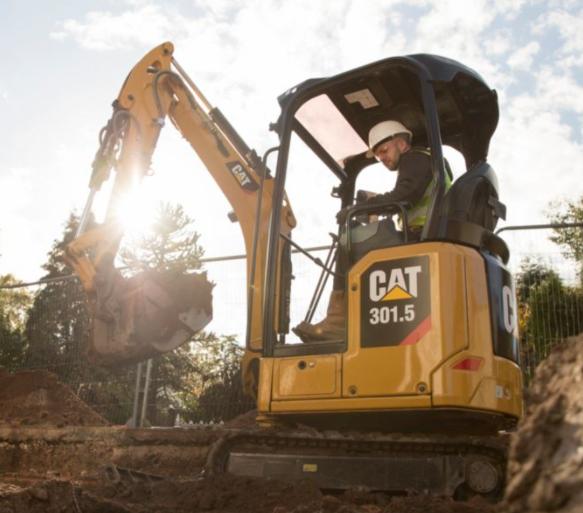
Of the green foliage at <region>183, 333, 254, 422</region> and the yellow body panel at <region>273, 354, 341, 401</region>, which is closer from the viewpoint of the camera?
the yellow body panel at <region>273, 354, 341, 401</region>

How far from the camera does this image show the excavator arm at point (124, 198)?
6.78 m

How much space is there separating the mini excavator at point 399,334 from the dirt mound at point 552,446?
275 centimetres

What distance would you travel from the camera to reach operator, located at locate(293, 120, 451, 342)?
478 cm

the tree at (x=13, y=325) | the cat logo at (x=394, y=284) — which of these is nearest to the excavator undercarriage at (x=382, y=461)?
the cat logo at (x=394, y=284)

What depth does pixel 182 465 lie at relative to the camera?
24.7 feet

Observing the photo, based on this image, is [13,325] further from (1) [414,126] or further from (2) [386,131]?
(2) [386,131]

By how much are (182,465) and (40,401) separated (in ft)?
13.3

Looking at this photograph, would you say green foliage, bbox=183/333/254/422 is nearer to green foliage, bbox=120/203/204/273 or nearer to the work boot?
the work boot

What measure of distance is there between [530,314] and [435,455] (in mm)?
5744

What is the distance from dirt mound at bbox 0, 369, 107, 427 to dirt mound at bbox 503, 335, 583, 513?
9.40 meters

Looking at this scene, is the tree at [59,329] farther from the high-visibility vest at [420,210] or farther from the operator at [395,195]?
the high-visibility vest at [420,210]

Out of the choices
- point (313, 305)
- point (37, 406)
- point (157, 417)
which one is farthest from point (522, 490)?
point (37, 406)

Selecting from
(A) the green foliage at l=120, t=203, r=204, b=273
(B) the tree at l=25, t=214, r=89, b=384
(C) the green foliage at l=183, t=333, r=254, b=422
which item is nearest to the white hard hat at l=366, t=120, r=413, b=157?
(C) the green foliage at l=183, t=333, r=254, b=422

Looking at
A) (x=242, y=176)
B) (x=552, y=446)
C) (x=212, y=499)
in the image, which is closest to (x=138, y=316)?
(x=242, y=176)
